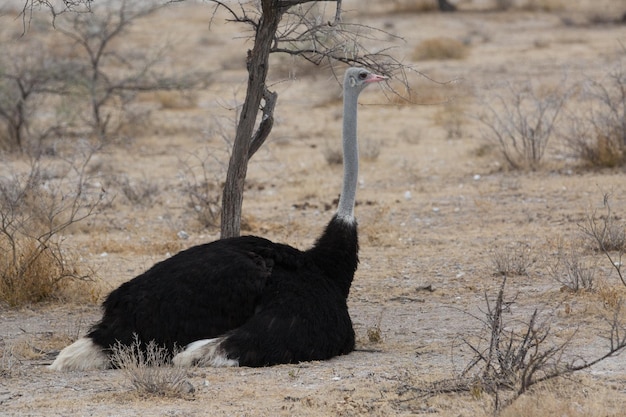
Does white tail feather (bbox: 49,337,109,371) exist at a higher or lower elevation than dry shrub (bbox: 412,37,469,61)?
lower

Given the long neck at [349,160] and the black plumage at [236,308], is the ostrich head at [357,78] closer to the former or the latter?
the long neck at [349,160]

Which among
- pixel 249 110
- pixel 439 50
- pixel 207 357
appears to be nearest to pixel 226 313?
pixel 207 357

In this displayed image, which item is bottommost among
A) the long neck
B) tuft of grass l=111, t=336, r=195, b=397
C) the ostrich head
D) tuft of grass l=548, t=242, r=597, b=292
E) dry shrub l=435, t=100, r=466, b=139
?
tuft of grass l=111, t=336, r=195, b=397

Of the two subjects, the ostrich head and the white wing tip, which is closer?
the white wing tip

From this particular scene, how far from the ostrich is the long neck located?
0.48m

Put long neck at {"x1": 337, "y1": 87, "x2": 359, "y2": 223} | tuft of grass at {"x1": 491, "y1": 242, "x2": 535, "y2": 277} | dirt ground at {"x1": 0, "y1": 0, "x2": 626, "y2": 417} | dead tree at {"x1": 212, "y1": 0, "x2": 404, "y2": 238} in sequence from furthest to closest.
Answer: tuft of grass at {"x1": 491, "y1": 242, "x2": 535, "y2": 277}
dead tree at {"x1": 212, "y1": 0, "x2": 404, "y2": 238}
long neck at {"x1": 337, "y1": 87, "x2": 359, "y2": 223}
dirt ground at {"x1": 0, "y1": 0, "x2": 626, "y2": 417}

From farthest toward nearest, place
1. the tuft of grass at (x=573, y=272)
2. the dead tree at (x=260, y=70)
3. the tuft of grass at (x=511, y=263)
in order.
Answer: the tuft of grass at (x=511, y=263), the tuft of grass at (x=573, y=272), the dead tree at (x=260, y=70)

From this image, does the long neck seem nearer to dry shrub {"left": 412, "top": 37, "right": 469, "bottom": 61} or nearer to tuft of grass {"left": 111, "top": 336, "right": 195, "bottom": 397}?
tuft of grass {"left": 111, "top": 336, "right": 195, "bottom": 397}

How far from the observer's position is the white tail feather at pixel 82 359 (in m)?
5.94

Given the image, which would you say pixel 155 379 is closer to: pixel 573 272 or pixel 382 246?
pixel 573 272

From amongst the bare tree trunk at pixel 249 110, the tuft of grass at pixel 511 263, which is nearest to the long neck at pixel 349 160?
the bare tree trunk at pixel 249 110

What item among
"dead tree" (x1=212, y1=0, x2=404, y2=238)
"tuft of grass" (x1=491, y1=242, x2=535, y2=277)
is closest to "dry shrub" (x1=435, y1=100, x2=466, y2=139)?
"tuft of grass" (x1=491, y1=242, x2=535, y2=277)

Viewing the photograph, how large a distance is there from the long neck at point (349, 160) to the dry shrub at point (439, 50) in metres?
19.1

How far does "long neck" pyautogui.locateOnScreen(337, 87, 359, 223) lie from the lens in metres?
6.66
